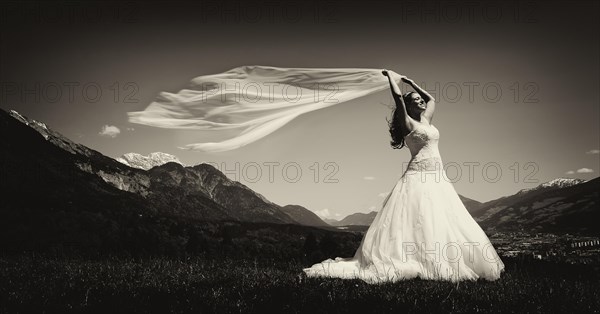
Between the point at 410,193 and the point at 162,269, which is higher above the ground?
the point at 410,193

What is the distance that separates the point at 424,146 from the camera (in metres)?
10.3

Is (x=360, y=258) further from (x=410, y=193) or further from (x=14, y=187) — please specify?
(x=14, y=187)

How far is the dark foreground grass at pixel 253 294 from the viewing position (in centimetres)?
550

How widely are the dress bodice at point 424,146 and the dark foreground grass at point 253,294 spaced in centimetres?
324

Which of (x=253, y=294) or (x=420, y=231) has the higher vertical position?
(x=420, y=231)

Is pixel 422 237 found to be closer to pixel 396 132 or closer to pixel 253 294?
pixel 396 132

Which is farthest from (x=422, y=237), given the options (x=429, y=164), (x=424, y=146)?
(x=424, y=146)

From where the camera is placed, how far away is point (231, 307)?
557 cm

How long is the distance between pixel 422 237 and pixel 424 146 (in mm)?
2453

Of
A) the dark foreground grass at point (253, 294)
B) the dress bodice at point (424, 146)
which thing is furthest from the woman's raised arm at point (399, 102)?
the dark foreground grass at point (253, 294)

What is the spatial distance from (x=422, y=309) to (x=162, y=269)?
18.6 feet

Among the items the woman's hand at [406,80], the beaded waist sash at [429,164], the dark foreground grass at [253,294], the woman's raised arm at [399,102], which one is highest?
the woman's hand at [406,80]

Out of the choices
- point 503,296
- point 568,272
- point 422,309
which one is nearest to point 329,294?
point 422,309

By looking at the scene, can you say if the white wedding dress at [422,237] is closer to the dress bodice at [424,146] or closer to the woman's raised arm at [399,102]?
the dress bodice at [424,146]
